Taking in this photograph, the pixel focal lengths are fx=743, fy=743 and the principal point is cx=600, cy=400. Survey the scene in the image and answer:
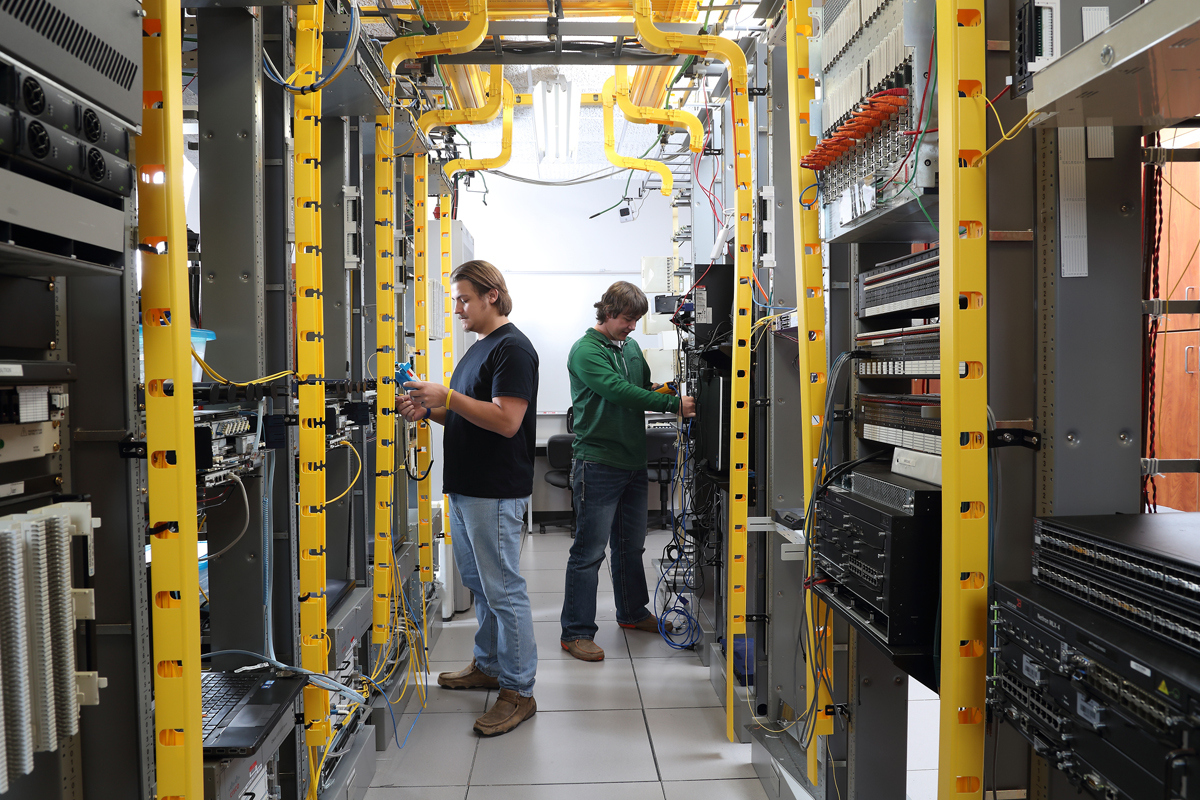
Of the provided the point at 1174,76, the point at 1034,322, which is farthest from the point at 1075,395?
the point at 1174,76

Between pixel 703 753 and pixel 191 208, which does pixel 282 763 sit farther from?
pixel 191 208

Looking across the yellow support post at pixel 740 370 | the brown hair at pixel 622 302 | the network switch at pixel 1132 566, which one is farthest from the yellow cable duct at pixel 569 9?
the network switch at pixel 1132 566

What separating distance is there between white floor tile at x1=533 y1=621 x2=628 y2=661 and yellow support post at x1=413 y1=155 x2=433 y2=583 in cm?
68

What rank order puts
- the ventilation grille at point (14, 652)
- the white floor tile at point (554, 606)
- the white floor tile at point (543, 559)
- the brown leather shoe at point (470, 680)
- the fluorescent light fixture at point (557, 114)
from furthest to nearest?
the white floor tile at point (543, 559) → the white floor tile at point (554, 606) → the fluorescent light fixture at point (557, 114) → the brown leather shoe at point (470, 680) → the ventilation grille at point (14, 652)

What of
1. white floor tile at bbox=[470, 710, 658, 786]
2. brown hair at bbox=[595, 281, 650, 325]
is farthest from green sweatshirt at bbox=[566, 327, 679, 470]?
white floor tile at bbox=[470, 710, 658, 786]

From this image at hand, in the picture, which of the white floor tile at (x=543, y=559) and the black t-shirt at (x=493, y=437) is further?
the white floor tile at (x=543, y=559)

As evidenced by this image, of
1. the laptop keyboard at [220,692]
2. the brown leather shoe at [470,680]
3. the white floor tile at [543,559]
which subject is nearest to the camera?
the laptop keyboard at [220,692]

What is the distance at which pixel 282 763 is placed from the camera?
205cm

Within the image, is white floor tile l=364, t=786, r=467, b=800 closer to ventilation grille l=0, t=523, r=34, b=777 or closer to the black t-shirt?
the black t-shirt

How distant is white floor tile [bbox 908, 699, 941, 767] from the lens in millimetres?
2553

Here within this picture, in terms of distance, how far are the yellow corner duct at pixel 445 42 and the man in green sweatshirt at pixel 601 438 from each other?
1.25 metres

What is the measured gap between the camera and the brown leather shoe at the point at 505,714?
2.80 metres

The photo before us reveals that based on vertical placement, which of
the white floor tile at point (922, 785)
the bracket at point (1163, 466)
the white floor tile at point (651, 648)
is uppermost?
the bracket at point (1163, 466)

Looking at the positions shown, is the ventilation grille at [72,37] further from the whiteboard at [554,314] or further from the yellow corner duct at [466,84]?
the whiteboard at [554,314]
